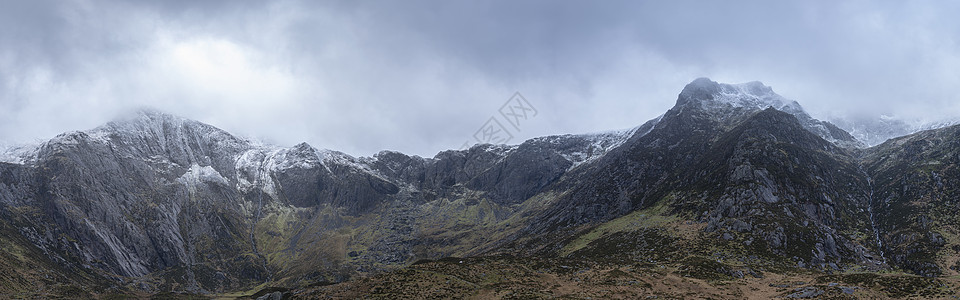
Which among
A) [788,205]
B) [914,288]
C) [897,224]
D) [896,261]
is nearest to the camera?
[914,288]

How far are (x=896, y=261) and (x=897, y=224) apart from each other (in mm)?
25063

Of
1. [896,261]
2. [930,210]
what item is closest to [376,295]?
[896,261]

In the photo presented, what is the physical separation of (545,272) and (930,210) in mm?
132429

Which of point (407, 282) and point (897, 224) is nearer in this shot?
point (407, 282)

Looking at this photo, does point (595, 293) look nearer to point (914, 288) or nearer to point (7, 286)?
point (914, 288)

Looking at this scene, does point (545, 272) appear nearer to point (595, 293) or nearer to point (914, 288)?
point (595, 293)

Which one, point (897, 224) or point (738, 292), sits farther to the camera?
point (897, 224)

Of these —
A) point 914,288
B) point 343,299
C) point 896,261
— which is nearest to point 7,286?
point 343,299

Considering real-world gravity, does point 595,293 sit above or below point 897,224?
below

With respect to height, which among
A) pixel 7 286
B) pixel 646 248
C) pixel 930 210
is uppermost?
pixel 930 210

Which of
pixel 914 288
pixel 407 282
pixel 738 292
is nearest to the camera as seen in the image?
pixel 914 288

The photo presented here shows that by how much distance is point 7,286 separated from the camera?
169 m

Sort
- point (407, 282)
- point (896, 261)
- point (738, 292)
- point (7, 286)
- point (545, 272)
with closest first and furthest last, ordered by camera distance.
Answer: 1. point (407, 282)
2. point (738, 292)
3. point (545, 272)
4. point (896, 261)
5. point (7, 286)

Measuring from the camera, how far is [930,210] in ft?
433
